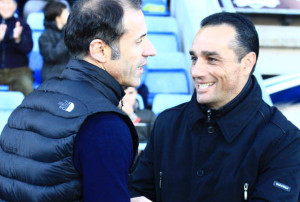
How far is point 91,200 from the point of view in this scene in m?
1.69

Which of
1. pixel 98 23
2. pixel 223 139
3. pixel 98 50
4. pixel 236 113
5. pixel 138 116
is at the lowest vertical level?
pixel 138 116

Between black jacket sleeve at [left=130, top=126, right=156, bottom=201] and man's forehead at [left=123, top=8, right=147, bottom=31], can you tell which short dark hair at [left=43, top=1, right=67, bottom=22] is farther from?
man's forehead at [left=123, top=8, right=147, bottom=31]

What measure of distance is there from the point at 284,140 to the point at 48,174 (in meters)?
1.07

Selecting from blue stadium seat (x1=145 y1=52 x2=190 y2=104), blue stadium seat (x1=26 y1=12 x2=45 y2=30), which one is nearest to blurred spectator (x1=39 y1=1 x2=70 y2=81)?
blue stadium seat (x1=26 y1=12 x2=45 y2=30)

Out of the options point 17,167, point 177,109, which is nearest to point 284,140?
point 177,109

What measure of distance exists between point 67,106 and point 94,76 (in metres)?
0.16

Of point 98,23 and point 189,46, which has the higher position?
point 98,23

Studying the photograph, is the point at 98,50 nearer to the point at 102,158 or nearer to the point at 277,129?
the point at 102,158

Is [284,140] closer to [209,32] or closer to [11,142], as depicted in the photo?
[209,32]

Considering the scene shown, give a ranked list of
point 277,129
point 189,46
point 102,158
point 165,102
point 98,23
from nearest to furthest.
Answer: point 102,158, point 98,23, point 277,129, point 165,102, point 189,46

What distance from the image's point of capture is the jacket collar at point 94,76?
1.87m

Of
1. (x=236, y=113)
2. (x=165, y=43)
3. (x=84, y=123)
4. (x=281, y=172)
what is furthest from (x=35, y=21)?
(x=84, y=123)

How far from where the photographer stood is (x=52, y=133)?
5.78 ft

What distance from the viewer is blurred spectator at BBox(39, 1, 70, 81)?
5.82 meters
